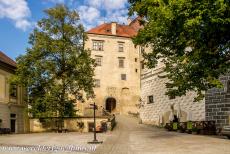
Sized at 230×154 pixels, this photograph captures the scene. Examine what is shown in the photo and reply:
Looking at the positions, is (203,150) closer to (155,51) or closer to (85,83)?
(155,51)

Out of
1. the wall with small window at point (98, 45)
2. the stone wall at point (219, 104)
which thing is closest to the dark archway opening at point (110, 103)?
the wall with small window at point (98, 45)

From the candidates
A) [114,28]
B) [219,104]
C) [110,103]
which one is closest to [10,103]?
[219,104]

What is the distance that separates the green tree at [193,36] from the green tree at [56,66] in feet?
49.1

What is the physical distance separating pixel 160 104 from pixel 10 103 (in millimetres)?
14174

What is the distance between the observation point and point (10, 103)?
39344mm

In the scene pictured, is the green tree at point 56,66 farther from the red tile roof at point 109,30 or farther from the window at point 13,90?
the red tile roof at point 109,30

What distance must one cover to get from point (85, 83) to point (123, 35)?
1296 inches

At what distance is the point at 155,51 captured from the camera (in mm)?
24750

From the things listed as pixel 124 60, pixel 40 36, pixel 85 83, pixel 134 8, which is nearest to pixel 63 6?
pixel 40 36

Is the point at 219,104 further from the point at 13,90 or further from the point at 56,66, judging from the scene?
the point at 13,90

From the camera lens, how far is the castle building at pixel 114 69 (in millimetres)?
66938

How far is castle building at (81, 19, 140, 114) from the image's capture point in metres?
66.9

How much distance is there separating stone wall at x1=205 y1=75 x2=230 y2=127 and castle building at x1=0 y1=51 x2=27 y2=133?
701 inches

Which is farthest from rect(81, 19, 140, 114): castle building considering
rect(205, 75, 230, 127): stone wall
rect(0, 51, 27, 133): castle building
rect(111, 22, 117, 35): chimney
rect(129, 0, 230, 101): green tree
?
rect(129, 0, 230, 101): green tree
